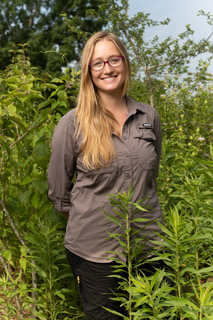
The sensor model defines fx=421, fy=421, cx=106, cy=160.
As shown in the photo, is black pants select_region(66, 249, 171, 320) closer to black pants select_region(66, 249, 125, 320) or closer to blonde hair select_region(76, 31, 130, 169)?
black pants select_region(66, 249, 125, 320)

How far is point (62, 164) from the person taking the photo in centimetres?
254

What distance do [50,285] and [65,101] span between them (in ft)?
3.99

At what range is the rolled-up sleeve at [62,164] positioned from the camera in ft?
8.18

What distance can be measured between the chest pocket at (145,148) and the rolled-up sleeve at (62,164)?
38 centimetres

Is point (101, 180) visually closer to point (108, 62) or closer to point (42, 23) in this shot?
point (108, 62)

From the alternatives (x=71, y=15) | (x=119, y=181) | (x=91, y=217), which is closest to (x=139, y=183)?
(x=119, y=181)

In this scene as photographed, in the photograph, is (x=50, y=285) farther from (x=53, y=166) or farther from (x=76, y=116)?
(x=76, y=116)

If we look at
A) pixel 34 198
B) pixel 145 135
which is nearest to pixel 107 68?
pixel 145 135

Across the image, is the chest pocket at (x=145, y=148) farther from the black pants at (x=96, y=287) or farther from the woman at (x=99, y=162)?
the black pants at (x=96, y=287)

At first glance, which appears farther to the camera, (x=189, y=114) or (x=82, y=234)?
(x=189, y=114)

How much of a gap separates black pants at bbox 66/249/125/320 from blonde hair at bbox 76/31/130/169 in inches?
22.5

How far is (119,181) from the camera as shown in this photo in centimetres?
238

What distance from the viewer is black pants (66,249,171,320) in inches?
93.7

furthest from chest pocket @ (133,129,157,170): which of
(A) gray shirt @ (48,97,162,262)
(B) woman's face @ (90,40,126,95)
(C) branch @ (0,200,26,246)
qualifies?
(C) branch @ (0,200,26,246)
